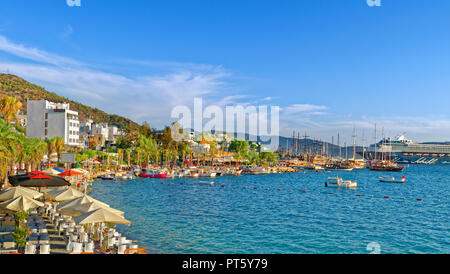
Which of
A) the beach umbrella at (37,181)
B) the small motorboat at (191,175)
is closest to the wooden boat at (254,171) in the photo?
the small motorboat at (191,175)

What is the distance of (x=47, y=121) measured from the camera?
87.8 metres

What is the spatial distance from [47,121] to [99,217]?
272 feet

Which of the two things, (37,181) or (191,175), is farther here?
(191,175)

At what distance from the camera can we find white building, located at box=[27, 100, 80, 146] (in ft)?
287

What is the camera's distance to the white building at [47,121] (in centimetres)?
8738

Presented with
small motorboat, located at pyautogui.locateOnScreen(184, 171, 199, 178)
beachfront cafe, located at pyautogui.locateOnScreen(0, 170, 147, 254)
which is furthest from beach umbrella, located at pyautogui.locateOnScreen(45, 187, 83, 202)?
small motorboat, located at pyautogui.locateOnScreen(184, 171, 199, 178)

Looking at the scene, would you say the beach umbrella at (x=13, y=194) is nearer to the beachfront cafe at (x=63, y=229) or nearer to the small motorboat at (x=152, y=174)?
the beachfront cafe at (x=63, y=229)

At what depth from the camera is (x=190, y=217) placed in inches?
1173

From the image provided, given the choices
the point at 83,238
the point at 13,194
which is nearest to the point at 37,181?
the point at 13,194

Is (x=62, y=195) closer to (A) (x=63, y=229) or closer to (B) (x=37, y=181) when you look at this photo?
(B) (x=37, y=181)
